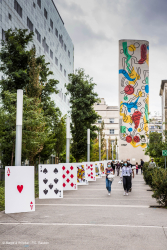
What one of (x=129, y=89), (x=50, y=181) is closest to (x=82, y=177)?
(x=50, y=181)

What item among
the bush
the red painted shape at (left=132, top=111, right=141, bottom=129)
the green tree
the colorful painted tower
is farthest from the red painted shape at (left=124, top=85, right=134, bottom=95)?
the bush

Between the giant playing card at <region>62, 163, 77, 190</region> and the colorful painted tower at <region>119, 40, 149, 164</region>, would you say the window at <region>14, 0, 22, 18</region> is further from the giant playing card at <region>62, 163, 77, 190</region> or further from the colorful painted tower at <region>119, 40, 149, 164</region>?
the colorful painted tower at <region>119, 40, 149, 164</region>

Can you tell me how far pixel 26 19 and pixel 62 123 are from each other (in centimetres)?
1469

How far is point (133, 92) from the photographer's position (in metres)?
75.1

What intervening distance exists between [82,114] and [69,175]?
72.2ft

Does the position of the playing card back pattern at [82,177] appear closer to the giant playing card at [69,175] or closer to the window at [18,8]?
the giant playing card at [69,175]

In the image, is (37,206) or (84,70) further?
(84,70)

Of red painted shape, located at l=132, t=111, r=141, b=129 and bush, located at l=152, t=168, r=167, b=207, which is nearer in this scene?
bush, located at l=152, t=168, r=167, b=207

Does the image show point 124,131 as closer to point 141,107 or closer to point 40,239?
point 141,107

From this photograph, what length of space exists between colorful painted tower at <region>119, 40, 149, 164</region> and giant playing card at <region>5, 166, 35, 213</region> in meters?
63.5

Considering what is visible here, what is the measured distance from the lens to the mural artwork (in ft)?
245

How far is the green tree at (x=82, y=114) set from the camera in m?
41.2

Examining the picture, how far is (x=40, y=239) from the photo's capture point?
7.46 meters

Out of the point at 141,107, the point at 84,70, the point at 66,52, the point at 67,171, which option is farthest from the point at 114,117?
the point at 67,171
